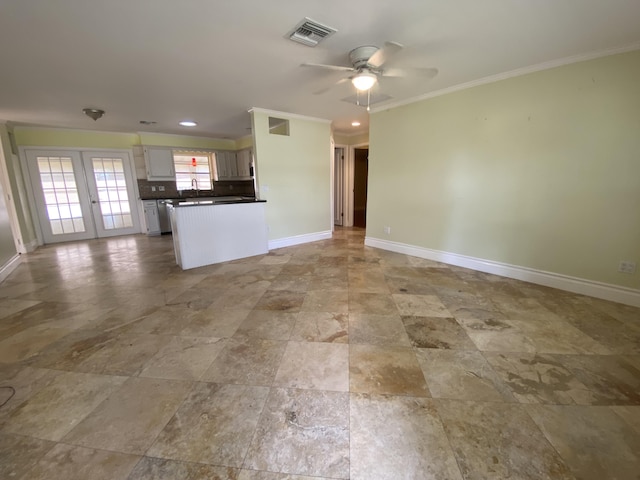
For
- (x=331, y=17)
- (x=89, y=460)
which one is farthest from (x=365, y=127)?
(x=89, y=460)

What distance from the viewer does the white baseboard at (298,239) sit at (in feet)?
16.1

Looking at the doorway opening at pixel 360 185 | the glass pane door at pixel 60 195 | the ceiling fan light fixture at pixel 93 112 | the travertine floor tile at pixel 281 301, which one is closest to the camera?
the travertine floor tile at pixel 281 301

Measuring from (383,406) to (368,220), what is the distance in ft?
12.4

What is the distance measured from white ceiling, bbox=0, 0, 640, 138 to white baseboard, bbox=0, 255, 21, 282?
2308 millimetres

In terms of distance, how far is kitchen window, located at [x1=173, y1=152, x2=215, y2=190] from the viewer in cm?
693

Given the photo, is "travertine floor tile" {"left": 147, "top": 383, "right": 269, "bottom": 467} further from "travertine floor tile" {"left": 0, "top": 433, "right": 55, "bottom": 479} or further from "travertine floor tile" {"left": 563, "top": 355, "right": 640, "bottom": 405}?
→ "travertine floor tile" {"left": 563, "top": 355, "right": 640, "bottom": 405}

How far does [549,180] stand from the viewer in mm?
2928

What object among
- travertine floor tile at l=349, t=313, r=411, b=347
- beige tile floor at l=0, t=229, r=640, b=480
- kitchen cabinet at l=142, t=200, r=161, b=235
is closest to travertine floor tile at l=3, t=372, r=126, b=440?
beige tile floor at l=0, t=229, r=640, b=480

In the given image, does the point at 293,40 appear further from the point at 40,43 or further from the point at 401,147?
the point at 401,147

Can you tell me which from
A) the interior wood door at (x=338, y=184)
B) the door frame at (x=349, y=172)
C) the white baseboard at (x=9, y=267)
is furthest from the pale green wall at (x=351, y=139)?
the white baseboard at (x=9, y=267)

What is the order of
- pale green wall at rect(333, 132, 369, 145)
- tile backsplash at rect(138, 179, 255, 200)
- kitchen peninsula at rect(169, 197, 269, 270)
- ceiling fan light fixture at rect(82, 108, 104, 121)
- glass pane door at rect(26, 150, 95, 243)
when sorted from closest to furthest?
kitchen peninsula at rect(169, 197, 269, 270)
ceiling fan light fixture at rect(82, 108, 104, 121)
glass pane door at rect(26, 150, 95, 243)
pale green wall at rect(333, 132, 369, 145)
tile backsplash at rect(138, 179, 255, 200)

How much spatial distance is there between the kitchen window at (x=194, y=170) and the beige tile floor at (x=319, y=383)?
4458 mm

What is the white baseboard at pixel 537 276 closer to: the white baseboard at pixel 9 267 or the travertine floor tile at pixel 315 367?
the travertine floor tile at pixel 315 367

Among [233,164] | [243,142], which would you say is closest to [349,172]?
[243,142]
